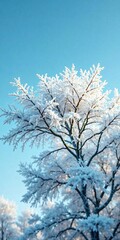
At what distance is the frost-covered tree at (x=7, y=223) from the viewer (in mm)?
31484

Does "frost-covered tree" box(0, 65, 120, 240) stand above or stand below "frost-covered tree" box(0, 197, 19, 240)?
below

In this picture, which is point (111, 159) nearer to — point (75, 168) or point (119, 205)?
point (119, 205)

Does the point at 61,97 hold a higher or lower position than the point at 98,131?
A: higher

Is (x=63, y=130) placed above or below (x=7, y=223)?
below

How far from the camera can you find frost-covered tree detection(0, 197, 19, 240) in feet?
103

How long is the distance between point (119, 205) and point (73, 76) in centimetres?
738

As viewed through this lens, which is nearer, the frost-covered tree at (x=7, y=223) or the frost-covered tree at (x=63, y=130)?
the frost-covered tree at (x=63, y=130)

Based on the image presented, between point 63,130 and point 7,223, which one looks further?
point 7,223

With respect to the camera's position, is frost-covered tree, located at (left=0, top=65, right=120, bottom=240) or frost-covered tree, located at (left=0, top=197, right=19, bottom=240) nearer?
frost-covered tree, located at (left=0, top=65, right=120, bottom=240)

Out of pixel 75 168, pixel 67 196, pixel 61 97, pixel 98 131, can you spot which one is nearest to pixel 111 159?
pixel 98 131

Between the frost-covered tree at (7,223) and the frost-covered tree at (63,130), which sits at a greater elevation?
the frost-covered tree at (7,223)

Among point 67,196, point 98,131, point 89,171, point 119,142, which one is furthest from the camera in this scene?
point 67,196

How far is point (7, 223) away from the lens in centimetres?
3209

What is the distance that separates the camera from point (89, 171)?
923 centimetres
